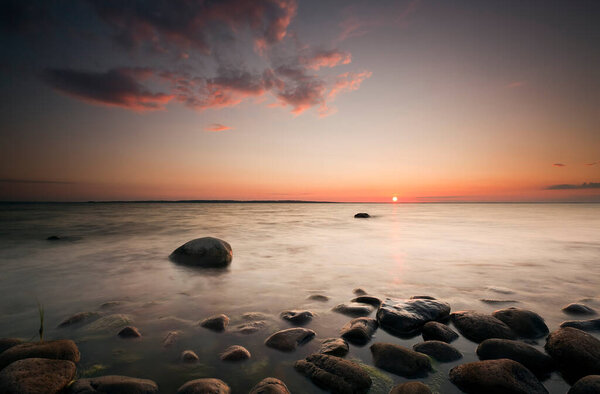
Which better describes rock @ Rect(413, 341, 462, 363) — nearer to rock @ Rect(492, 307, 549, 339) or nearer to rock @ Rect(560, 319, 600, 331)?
rock @ Rect(492, 307, 549, 339)

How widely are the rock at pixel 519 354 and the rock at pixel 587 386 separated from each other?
19.1 inches

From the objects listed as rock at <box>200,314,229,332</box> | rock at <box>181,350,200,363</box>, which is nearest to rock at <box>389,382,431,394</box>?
rock at <box>181,350,200,363</box>

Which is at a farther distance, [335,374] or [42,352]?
[42,352]

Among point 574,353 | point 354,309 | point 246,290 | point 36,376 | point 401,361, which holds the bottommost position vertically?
point 246,290

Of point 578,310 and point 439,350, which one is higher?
point 439,350

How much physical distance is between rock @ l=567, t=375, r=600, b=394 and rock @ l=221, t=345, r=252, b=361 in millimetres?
3404

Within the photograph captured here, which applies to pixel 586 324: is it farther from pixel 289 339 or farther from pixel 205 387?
pixel 205 387

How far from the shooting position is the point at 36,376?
266cm

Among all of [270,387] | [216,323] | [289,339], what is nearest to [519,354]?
[289,339]

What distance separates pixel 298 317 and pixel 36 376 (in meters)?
3.27

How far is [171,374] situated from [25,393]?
1232 millimetres

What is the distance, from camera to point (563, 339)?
3.39 meters

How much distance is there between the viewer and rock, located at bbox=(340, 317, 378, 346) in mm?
3904

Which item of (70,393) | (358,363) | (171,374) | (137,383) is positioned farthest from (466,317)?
(70,393)
